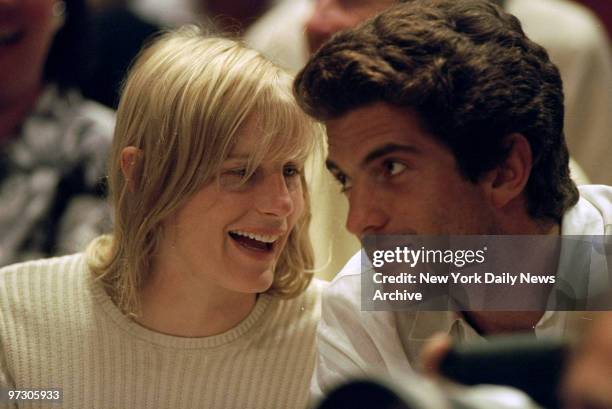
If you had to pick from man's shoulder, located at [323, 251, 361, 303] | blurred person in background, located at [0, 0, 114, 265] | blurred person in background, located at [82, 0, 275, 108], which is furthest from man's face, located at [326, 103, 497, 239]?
blurred person in background, located at [0, 0, 114, 265]

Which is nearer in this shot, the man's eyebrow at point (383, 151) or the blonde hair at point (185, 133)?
the man's eyebrow at point (383, 151)

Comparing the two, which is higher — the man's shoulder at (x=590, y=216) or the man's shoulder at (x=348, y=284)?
the man's shoulder at (x=590, y=216)

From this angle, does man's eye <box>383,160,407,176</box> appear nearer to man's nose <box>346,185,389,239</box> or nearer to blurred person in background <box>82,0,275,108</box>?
man's nose <box>346,185,389,239</box>

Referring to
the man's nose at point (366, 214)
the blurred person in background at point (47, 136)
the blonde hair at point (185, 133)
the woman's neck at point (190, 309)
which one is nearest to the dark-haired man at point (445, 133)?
the man's nose at point (366, 214)

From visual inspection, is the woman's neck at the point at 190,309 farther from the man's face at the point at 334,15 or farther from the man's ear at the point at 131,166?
the man's face at the point at 334,15

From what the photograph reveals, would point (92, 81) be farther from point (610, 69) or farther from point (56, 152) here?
point (610, 69)

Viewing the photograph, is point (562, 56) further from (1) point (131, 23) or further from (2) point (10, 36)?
(2) point (10, 36)

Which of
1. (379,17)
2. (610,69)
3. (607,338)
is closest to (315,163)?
(379,17)

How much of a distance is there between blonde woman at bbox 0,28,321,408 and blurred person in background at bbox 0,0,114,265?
0.07 metres

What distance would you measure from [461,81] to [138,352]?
0.50m

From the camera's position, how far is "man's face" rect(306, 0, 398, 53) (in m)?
1.12

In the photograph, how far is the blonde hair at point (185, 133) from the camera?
3.54 feet

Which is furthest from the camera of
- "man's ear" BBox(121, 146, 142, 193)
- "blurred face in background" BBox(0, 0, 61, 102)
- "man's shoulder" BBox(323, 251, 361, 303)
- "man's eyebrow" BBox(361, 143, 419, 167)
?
"blurred face in background" BBox(0, 0, 61, 102)

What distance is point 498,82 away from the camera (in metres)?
0.93
